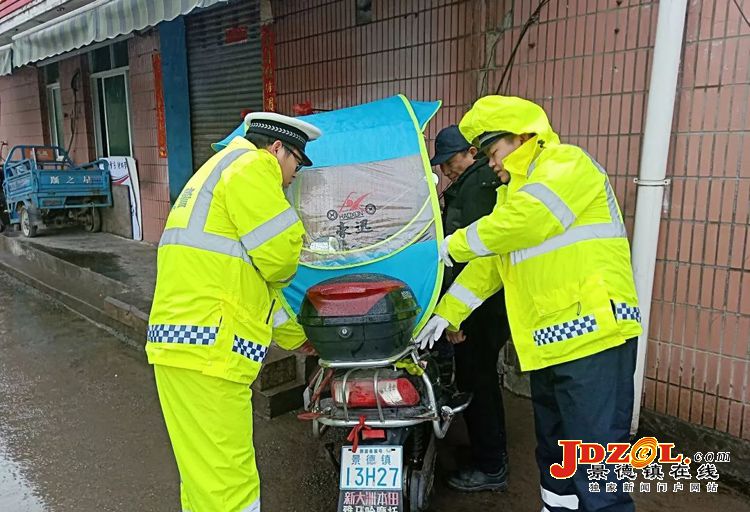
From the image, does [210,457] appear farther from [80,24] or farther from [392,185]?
[80,24]

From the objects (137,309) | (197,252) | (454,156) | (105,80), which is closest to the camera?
(197,252)

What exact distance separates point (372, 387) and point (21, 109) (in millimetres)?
14111

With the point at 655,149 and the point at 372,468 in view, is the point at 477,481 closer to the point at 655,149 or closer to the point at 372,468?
the point at 372,468

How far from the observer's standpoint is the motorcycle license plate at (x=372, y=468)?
2.42 meters

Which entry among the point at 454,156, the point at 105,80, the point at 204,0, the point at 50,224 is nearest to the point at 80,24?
the point at 204,0

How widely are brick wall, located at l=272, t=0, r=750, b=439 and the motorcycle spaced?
5.26 ft

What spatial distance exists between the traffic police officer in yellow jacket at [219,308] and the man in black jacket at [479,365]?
43.6 inches

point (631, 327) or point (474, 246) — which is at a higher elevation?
point (474, 246)

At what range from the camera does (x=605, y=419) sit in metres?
2.33

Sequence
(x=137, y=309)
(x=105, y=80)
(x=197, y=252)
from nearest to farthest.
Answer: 1. (x=197, y=252)
2. (x=137, y=309)
3. (x=105, y=80)

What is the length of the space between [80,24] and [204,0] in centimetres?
285

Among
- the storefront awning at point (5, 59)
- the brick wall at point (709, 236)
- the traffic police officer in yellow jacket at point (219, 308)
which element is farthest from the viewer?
the storefront awning at point (5, 59)

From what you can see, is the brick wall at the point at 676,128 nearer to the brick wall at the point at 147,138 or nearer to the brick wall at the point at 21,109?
the brick wall at the point at 147,138

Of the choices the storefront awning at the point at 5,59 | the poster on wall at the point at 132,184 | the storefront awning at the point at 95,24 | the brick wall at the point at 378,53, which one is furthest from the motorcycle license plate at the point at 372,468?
the storefront awning at the point at 5,59
